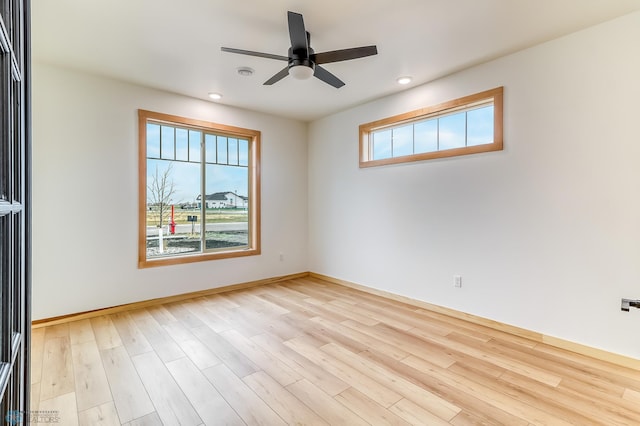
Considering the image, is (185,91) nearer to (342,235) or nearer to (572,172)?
(342,235)

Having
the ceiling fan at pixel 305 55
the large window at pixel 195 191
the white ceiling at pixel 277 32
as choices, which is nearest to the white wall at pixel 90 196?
the large window at pixel 195 191

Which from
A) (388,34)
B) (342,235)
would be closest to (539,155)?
(388,34)

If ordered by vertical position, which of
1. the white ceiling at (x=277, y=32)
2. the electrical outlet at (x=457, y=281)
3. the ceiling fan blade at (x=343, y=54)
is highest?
the white ceiling at (x=277, y=32)

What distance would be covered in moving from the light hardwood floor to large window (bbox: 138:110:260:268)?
106cm

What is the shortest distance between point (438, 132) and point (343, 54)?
5.57 feet

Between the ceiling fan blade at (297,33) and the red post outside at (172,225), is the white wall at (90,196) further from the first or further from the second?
the ceiling fan blade at (297,33)

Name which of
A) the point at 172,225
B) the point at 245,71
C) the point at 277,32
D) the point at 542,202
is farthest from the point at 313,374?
the point at 245,71

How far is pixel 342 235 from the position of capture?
183 inches

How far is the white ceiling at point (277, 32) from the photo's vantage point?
7.25 ft

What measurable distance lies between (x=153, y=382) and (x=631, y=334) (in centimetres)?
349

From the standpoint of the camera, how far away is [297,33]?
2188 mm

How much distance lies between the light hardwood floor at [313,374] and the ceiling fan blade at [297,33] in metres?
2.41

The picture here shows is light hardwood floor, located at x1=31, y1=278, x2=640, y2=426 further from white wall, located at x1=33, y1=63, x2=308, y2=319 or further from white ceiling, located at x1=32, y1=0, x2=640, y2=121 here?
white ceiling, located at x1=32, y1=0, x2=640, y2=121

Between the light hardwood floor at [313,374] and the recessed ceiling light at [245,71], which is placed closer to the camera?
the light hardwood floor at [313,374]
